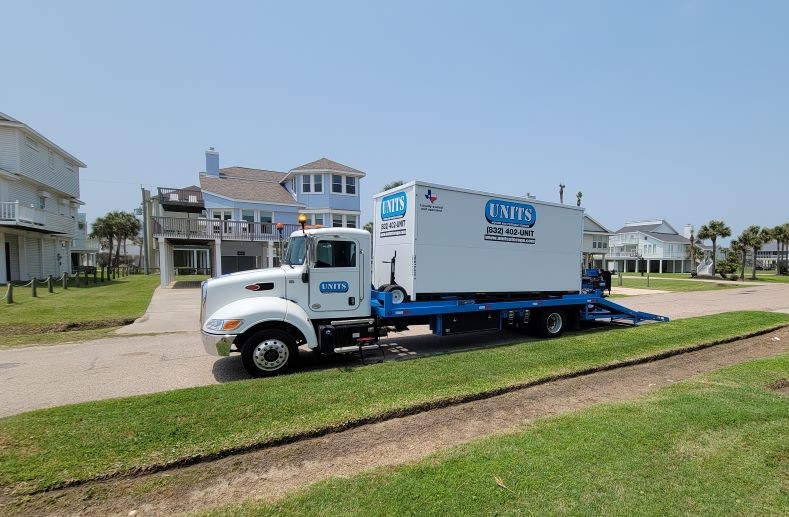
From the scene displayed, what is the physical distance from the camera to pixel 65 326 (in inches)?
463

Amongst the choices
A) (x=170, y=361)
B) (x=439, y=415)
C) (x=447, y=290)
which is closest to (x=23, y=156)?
(x=170, y=361)

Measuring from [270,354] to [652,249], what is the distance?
→ 8637 cm

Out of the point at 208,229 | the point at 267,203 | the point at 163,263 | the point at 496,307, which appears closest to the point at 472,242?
the point at 496,307

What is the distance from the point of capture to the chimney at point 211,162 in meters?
32.6

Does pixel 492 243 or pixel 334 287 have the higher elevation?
pixel 492 243

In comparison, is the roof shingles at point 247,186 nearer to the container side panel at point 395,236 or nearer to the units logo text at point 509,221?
the container side panel at point 395,236

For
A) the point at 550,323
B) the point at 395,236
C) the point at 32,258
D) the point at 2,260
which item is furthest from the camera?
the point at 32,258

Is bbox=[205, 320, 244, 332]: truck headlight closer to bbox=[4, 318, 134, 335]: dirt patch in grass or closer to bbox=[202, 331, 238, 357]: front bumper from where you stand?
bbox=[202, 331, 238, 357]: front bumper

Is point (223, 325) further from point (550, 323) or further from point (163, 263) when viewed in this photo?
point (163, 263)

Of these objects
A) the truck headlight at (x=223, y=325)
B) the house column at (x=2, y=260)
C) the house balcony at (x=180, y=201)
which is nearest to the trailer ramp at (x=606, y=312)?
the truck headlight at (x=223, y=325)

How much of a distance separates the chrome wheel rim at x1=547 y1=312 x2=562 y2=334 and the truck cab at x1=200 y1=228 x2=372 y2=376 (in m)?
5.34

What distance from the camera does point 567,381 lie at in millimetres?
6707

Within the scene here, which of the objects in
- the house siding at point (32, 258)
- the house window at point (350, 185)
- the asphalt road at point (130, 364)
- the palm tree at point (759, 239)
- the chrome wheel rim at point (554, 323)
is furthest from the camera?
the palm tree at point (759, 239)

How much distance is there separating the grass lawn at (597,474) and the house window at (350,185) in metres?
28.6
